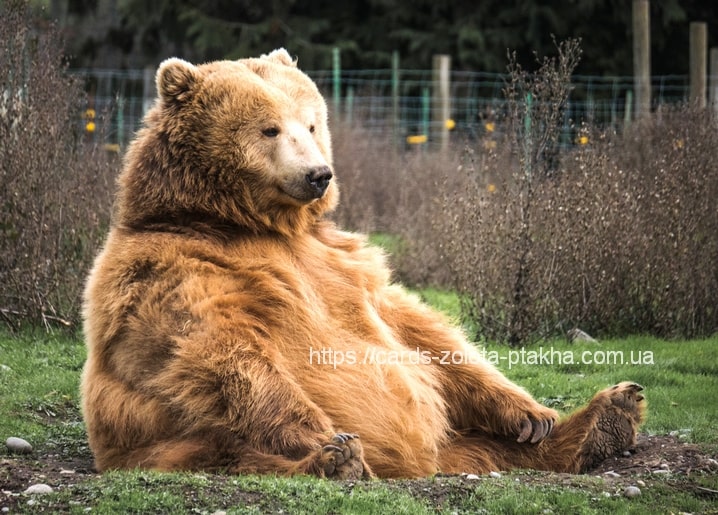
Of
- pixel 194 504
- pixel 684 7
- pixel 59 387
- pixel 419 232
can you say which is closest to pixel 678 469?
pixel 194 504

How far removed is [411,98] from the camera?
60.6 feet

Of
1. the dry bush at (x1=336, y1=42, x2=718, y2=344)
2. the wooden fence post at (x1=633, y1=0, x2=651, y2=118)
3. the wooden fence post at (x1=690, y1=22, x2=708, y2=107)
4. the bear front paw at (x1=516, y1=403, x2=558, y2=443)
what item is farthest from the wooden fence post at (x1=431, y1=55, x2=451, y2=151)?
the bear front paw at (x1=516, y1=403, x2=558, y2=443)

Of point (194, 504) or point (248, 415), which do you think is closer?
point (194, 504)

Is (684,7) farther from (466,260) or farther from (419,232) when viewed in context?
(466,260)

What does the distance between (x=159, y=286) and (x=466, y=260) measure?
4.73 metres

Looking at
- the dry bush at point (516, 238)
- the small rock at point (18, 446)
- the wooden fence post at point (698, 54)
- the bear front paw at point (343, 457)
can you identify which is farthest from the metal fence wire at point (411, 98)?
the bear front paw at point (343, 457)

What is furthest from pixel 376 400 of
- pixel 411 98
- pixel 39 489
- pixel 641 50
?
pixel 411 98

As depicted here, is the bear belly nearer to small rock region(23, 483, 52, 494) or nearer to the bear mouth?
the bear mouth

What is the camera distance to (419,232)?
1303 centimetres

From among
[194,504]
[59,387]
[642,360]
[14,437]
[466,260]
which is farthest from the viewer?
[466,260]

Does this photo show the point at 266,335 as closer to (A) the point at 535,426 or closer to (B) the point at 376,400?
(B) the point at 376,400

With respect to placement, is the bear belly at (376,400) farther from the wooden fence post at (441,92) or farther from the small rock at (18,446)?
the wooden fence post at (441,92)

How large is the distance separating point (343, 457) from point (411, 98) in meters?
14.3

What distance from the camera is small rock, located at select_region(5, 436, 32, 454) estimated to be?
5.79 meters
